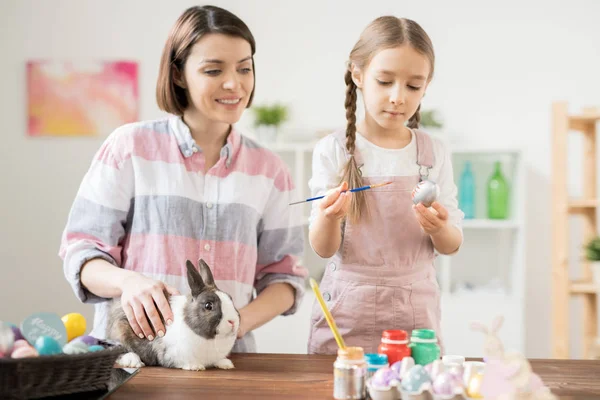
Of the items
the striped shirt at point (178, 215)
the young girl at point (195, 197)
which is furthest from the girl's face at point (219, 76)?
the striped shirt at point (178, 215)

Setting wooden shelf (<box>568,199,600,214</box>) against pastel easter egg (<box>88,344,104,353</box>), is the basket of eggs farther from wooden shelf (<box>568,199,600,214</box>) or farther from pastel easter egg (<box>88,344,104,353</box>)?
wooden shelf (<box>568,199,600,214</box>)

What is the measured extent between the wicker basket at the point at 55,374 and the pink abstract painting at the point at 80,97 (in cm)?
348

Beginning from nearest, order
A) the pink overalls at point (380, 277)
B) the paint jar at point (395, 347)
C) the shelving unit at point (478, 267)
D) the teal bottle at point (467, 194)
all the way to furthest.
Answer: the paint jar at point (395, 347), the pink overalls at point (380, 277), the shelving unit at point (478, 267), the teal bottle at point (467, 194)

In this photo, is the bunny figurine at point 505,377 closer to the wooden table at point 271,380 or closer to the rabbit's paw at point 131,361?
the wooden table at point 271,380

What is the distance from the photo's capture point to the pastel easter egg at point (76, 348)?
1104 mm

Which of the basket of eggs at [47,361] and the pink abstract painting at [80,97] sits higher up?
the pink abstract painting at [80,97]

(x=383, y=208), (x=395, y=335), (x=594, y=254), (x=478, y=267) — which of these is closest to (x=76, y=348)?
(x=395, y=335)

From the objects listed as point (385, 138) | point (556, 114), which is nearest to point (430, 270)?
point (385, 138)

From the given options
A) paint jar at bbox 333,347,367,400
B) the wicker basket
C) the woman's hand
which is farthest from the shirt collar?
paint jar at bbox 333,347,367,400

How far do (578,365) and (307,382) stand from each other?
606 mm

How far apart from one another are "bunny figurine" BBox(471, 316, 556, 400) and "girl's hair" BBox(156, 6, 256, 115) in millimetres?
981

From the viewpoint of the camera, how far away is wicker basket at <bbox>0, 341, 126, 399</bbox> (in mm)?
1025

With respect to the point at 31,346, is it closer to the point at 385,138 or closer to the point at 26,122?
the point at 385,138

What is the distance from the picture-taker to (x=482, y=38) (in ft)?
14.1
